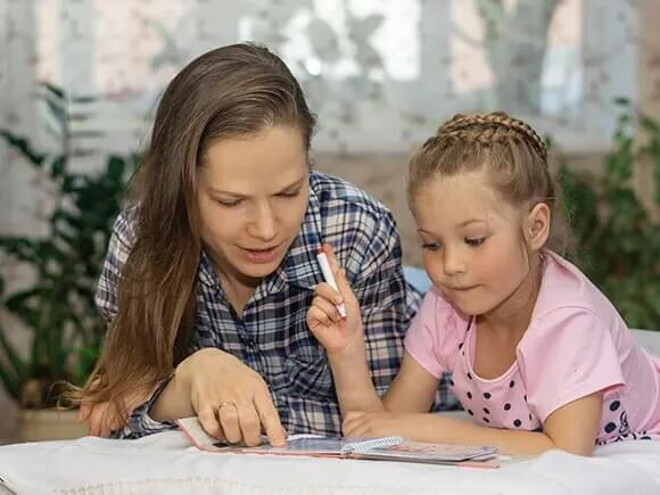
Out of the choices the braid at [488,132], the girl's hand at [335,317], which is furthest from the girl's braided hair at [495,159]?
the girl's hand at [335,317]

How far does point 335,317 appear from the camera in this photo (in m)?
1.62

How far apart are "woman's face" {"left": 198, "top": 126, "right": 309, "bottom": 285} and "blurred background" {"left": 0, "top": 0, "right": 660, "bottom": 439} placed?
1.87 metres

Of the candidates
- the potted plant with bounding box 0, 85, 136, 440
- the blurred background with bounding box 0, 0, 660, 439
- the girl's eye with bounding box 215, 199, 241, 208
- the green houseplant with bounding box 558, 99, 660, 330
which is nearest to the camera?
the girl's eye with bounding box 215, 199, 241, 208

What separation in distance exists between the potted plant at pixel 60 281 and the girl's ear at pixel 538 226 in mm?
1770

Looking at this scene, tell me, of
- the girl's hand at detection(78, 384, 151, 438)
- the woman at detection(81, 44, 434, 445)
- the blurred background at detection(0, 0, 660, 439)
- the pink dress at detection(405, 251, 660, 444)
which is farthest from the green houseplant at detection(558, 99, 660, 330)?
the girl's hand at detection(78, 384, 151, 438)

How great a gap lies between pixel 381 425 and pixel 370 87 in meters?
2.24

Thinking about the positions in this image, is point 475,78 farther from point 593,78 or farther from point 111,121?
point 111,121

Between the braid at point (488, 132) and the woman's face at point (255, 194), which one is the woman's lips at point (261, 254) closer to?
the woman's face at point (255, 194)

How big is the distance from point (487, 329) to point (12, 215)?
222 cm

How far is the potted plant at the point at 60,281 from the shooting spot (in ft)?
10.8

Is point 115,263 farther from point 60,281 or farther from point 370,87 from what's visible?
point 370,87

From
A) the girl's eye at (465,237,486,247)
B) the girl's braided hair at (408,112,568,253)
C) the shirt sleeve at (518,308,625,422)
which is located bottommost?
the shirt sleeve at (518,308,625,422)

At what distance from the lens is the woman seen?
159cm

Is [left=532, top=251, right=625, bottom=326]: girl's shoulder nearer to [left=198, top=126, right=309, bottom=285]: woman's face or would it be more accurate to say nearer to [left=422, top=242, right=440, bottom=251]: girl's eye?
[left=422, top=242, right=440, bottom=251]: girl's eye
